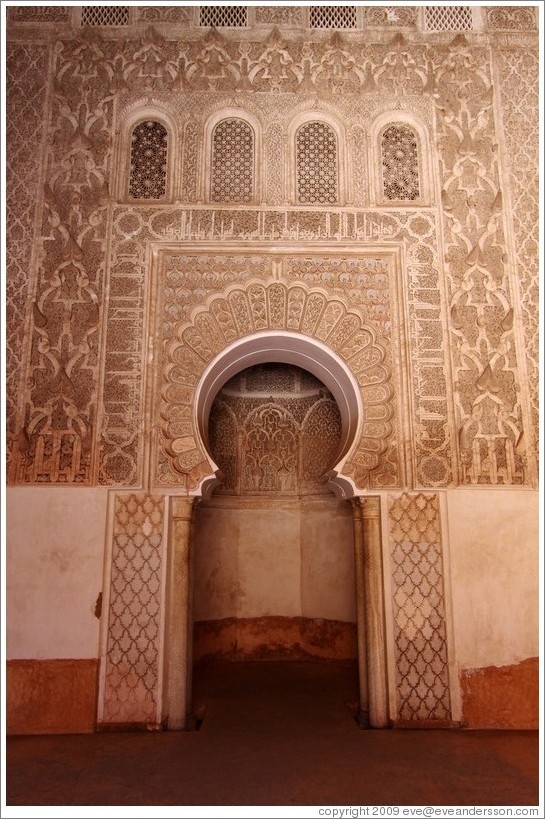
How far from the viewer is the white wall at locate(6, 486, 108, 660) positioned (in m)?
4.66

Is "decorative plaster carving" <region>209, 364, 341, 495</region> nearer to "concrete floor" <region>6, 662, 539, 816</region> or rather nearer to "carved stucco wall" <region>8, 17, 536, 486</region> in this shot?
"carved stucco wall" <region>8, 17, 536, 486</region>

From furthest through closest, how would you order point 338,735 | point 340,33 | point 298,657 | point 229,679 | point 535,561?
point 298,657 → point 229,679 → point 340,33 → point 535,561 → point 338,735

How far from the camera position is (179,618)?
15.7ft

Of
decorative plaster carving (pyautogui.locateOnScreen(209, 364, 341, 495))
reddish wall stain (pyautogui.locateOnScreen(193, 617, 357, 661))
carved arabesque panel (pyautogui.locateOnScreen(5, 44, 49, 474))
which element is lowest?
reddish wall stain (pyautogui.locateOnScreen(193, 617, 357, 661))

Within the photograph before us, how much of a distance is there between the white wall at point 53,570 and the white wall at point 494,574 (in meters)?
2.98

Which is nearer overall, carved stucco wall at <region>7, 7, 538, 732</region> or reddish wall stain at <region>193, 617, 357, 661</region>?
carved stucco wall at <region>7, 7, 538, 732</region>

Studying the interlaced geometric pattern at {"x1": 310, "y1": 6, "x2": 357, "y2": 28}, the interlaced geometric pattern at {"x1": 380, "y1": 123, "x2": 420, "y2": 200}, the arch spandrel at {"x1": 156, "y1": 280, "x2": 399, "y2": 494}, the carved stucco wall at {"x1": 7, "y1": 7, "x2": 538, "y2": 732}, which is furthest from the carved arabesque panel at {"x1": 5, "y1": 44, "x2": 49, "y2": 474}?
the interlaced geometric pattern at {"x1": 380, "y1": 123, "x2": 420, "y2": 200}

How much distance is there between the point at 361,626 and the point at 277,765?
1.40 metres

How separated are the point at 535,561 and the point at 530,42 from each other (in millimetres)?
4941

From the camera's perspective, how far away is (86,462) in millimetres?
4934

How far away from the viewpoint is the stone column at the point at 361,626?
190 inches

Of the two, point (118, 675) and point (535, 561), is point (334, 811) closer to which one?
point (118, 675)

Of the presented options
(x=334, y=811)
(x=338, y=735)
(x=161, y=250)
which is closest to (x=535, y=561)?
(x=338, y=735)

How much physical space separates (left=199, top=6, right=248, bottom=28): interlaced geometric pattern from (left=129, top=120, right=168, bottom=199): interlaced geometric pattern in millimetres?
1127
